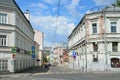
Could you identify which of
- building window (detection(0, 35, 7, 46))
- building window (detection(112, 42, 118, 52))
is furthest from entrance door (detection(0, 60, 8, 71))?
building window (detection(112, 42, 118, 52))

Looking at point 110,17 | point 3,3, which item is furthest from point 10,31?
point 110,17

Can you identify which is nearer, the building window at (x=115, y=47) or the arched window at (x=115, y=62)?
the arched window at (x=115, y=62)

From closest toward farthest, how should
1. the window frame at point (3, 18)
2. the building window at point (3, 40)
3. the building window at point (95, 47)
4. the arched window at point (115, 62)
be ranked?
1. the building window at point (3, 40)
2. the window frame at point (3, 18)
3. the arched window at point (115, 62)
4. the building window at point (95, 47)

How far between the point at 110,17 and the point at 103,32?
9.54ft

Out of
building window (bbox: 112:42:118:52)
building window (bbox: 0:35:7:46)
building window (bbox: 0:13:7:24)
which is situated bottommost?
building window (bbox: 112:42:118:52)

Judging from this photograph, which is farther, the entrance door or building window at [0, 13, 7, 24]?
building window at [0, 13, 7, 24]

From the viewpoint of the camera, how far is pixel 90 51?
47.2 m

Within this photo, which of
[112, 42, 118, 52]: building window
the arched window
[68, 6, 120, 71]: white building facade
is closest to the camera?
[68, 6, 120, 71]: white building facade

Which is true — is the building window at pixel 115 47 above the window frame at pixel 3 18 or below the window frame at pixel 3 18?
below

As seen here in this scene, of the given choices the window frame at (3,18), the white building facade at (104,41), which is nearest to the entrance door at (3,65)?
A: the window frame at (3,18)

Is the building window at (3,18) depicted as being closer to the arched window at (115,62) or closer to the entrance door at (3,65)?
the entrance door at (3,65)

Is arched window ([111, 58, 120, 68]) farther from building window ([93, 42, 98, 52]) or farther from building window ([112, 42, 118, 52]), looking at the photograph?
building window ([93, 42, 98, 52])

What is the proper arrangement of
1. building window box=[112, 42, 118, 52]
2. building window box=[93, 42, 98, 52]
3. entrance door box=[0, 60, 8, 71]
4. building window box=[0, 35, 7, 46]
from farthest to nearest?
building window box=[93, 42, 98, 52], building window box=[112, 42, 118, 52], building window box=[0, 35, 7, 46], entrance door box=[0, 60, 8, 71]

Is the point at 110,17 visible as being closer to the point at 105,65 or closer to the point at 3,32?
the point at 105,65
